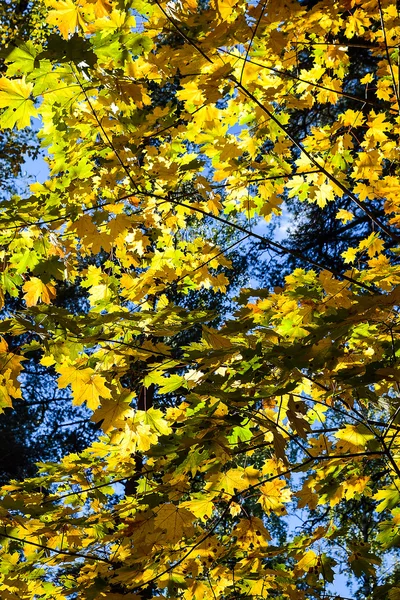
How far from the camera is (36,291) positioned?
109 inches

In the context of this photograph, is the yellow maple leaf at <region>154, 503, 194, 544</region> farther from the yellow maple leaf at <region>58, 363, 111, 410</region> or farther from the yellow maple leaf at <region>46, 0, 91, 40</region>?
the yellow maple leaf at <region>46, 0, 91, 40</region>

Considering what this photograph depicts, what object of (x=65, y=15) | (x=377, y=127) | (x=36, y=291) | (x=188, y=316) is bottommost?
(x=188, y=316)

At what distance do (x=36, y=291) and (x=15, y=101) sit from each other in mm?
862

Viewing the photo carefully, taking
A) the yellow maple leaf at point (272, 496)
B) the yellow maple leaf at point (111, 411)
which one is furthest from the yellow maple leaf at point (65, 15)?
the yellow maple leaf at point (272, 496)

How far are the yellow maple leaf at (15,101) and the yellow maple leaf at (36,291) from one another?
2.37ft

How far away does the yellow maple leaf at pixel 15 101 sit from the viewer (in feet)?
8.19

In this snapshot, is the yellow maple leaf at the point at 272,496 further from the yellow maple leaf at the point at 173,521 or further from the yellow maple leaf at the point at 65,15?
the yellow maple leaf at the point at 65,15

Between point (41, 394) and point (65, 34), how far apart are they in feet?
29.0

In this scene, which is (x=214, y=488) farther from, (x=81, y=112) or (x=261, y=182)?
(x=81, y=112)

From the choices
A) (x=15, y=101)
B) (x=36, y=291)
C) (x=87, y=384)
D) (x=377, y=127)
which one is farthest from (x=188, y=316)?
(x=377, y=127)

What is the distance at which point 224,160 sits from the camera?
3.28 meters

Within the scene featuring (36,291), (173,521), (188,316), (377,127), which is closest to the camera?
(173,521)

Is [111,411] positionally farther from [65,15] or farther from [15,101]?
[65,15]

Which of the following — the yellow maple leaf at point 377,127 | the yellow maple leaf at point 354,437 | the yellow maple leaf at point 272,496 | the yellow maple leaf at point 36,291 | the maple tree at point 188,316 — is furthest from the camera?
the yellow maple leaf at point 377,127
